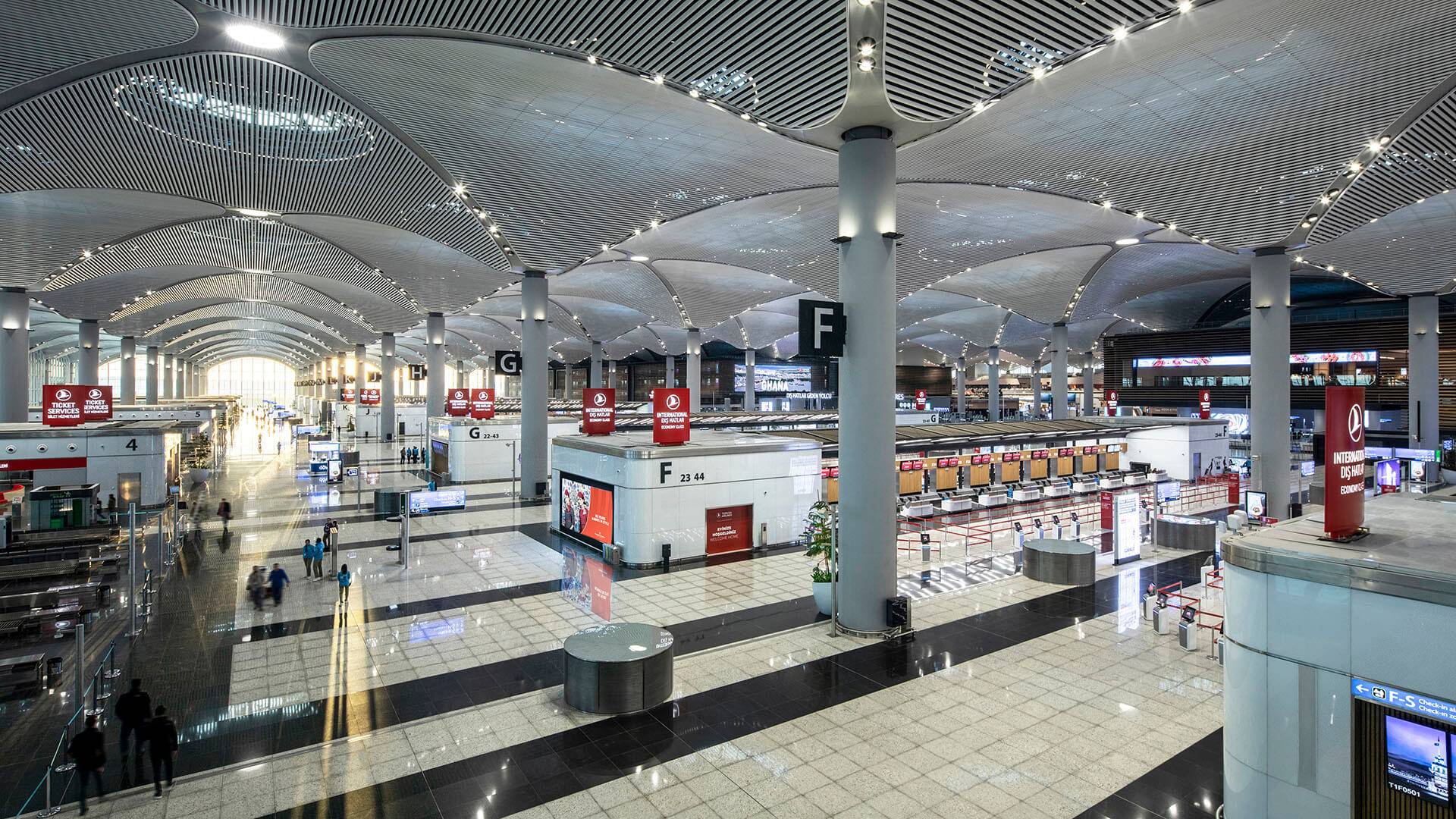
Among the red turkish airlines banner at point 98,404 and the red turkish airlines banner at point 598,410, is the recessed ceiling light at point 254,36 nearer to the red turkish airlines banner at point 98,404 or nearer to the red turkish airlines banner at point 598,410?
the red turkish airlines banner at point 598,410

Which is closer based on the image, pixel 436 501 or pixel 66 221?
pixel 436 501

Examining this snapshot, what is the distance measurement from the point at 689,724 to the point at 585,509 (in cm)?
1142

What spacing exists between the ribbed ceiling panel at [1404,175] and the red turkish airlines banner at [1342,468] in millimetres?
14021

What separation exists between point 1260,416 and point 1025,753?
20.9 metres

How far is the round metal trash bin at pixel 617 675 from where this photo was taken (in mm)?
8633

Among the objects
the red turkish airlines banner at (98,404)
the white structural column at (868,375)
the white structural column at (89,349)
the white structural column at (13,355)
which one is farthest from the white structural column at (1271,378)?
the white structural column at (89,349)

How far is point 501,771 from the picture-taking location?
24.0 ft

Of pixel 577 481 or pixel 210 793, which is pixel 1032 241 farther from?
pixel 210 793

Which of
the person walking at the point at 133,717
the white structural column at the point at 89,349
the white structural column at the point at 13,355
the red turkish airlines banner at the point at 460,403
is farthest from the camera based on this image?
the white structural column at the point at 89,349

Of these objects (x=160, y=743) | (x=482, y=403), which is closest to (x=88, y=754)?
(x=160, y=743)

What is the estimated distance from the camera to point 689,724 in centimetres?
840

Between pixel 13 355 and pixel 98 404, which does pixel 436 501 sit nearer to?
pixel 98 404

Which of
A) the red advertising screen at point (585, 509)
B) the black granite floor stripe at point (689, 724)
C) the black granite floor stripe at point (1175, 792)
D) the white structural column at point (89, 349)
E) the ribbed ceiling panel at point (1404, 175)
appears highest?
the ribbed ceiling panel at point (1404, 175)

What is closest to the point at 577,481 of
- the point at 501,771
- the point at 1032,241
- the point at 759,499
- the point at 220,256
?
the point at 759,499
